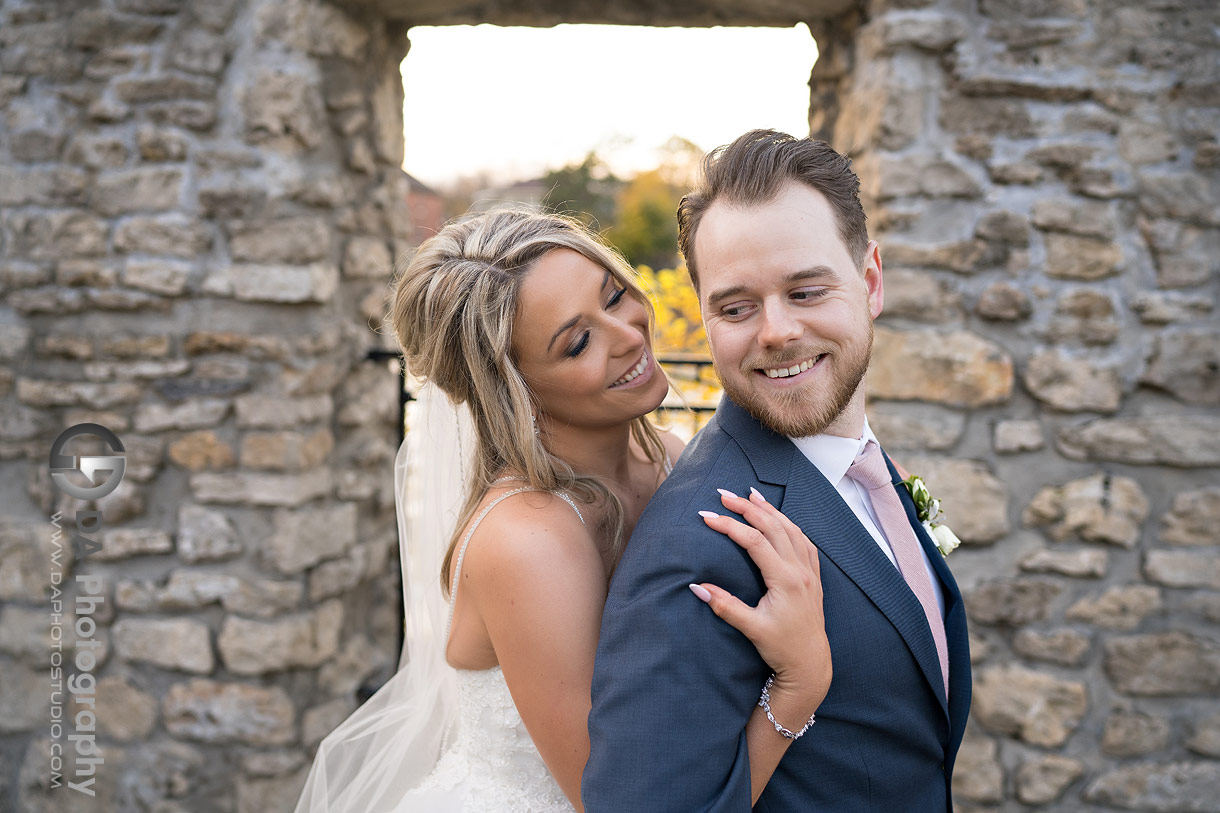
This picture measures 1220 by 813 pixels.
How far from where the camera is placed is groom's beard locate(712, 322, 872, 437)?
5.08ft

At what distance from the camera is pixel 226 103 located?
288 cm

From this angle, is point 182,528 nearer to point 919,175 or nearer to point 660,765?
point 660,765

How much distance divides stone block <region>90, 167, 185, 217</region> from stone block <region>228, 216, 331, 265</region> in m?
0.23

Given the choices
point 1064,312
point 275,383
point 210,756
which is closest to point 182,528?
point 275,383

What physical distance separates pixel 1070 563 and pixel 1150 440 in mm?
470

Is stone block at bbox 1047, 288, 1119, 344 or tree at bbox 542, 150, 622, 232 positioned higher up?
tree at bbox 542, 150, 622, 232

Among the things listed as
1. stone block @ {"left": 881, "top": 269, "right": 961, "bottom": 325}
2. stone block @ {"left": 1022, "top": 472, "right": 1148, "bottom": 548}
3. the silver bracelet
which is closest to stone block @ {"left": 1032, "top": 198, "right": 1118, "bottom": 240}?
stone block @ {"left": 881, "top": 269, "right": 961, "bottom": 325}

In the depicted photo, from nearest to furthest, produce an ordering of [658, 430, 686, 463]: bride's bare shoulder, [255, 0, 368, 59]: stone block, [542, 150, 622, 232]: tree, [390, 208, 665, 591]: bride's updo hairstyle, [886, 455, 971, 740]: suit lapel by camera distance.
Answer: [886, 455, 971, 740]: suit lapel
[390, 208, 665, 591]: bride's updo hairstyle
[658, 430, 686, 463]: bride's bare shoulder
[255, 0, 368, 59]: stone block
[542, 150, 622, 232]: tree

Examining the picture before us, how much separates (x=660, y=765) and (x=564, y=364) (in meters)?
0.88

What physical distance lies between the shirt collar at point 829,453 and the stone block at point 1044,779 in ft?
5.75

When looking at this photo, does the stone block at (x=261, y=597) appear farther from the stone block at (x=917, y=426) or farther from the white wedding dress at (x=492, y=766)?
the stone block at (x=917, y=426)

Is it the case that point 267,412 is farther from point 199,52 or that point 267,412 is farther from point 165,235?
point 199,52

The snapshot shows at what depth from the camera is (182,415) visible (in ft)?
9.52

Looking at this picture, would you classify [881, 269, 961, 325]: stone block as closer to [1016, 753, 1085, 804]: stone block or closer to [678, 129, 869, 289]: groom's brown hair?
[678, 129, 869, 289]: groom's brown hair
